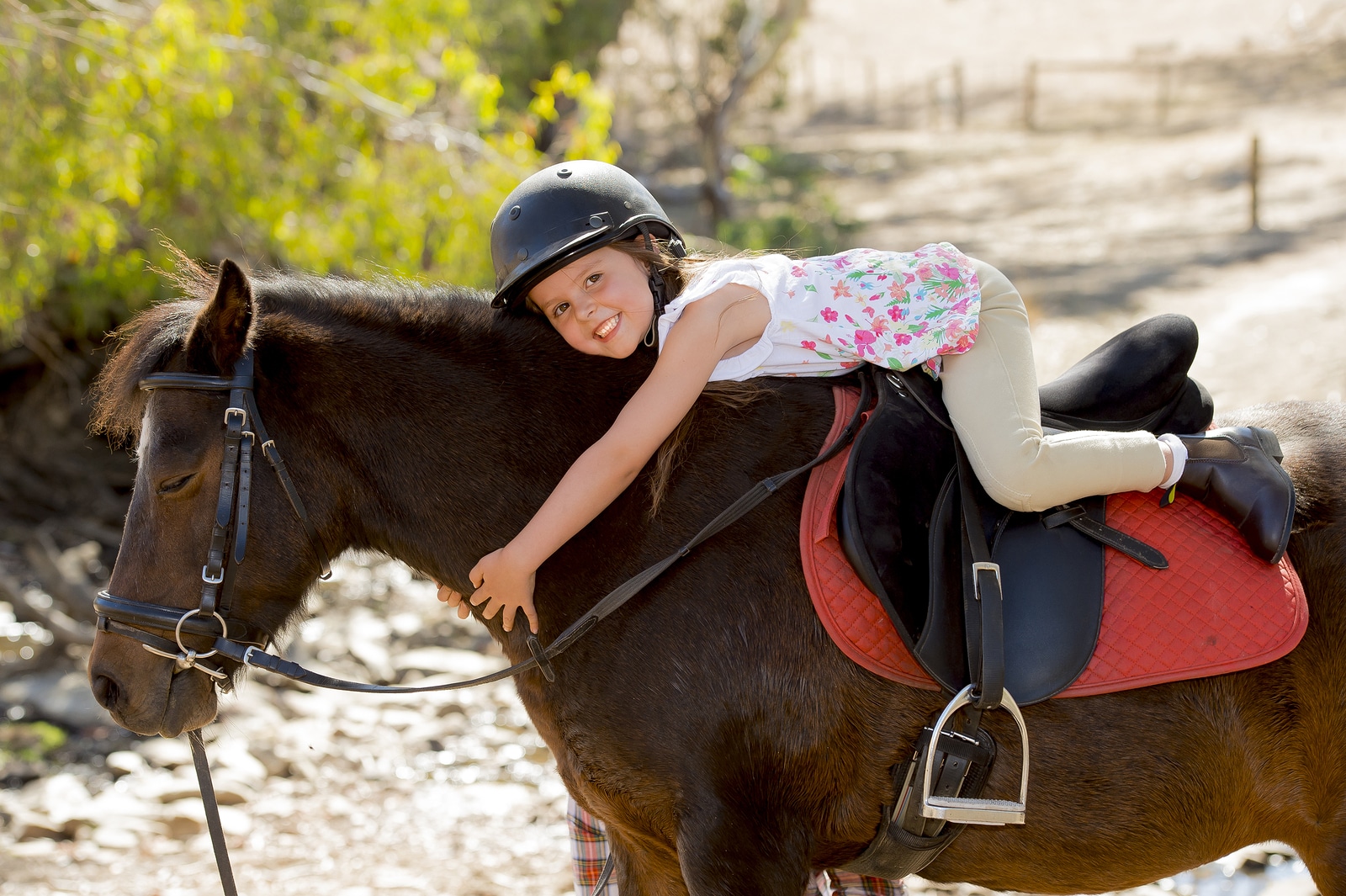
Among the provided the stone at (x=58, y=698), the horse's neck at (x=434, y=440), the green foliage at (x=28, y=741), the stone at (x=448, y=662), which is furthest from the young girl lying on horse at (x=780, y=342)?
the stone at (x=58, y=698)

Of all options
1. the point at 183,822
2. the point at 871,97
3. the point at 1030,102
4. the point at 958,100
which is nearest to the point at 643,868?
the point at 183,822

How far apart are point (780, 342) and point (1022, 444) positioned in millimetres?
615

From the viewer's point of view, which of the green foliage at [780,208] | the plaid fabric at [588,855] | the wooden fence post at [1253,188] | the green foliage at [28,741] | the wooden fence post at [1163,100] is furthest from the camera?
the wooden fence post at [1163,100]

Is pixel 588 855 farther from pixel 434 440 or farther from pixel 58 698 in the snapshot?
pixel 58 698

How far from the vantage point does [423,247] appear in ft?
25.7

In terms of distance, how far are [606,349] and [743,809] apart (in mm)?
1126

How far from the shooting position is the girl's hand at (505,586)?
2.36m

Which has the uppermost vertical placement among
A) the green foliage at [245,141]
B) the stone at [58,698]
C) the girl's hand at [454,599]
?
the green foliage at [245,141]

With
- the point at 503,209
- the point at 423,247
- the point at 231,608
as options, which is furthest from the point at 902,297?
the point at 423,247

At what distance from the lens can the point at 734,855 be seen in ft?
7.49

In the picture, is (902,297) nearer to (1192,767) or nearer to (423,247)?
(1192,767)

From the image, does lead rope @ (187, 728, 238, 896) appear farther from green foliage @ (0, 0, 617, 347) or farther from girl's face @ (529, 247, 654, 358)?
green foliage @ (0, 0, 617, 347)

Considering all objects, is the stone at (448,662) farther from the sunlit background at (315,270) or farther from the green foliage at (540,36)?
the green foliage at (540,36)

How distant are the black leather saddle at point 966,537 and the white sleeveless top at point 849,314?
124mm
